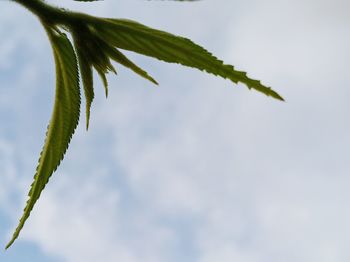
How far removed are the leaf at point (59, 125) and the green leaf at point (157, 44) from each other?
5.4 inches

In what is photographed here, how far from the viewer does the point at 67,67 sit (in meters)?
1.77

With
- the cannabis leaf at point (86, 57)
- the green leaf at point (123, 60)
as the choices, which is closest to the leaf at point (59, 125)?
the cannabis leaf at point (86, 57)

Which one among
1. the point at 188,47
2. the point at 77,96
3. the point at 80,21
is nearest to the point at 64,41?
the point at 80,21

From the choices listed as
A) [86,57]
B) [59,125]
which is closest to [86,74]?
[86,57]

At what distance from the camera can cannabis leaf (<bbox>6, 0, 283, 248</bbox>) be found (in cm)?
168

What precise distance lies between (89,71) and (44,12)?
0.82 feet

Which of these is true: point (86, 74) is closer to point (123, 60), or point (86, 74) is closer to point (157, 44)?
point (123, 60)

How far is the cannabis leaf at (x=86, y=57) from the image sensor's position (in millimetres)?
1681

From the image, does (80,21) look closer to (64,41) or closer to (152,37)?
(64,41)

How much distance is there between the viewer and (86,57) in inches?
72.0

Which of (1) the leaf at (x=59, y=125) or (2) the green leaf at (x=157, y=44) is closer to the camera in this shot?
(2) the green leaf at (x=157, y=44)

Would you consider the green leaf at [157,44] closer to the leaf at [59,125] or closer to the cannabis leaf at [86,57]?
the cannabis leaf at [86,57]

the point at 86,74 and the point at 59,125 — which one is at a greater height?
the point at 86,74

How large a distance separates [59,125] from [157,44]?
39 centimetres
